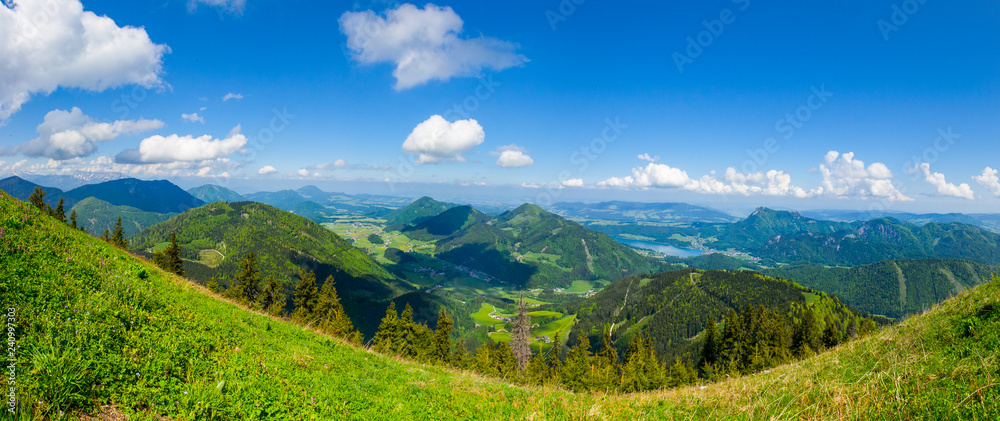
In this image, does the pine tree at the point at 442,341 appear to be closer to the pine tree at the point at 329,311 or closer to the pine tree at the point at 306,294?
the pine tree at the point at 329,311

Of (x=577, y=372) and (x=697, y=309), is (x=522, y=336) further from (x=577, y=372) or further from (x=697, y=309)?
(x=697, y=309)

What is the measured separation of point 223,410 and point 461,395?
5439 mm

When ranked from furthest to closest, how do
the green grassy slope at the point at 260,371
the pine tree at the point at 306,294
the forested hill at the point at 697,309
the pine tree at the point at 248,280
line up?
the forested hill at the point at 697,309, the pine tree at the point at 248,280, the pine tree at the point at 306,294, the green grassy slope at the point at 260,371

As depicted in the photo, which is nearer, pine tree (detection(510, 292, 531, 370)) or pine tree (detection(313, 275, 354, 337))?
pine tree (detection(313, 275, 354, 337))

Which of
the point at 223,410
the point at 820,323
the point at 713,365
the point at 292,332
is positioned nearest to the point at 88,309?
the point at 223,410

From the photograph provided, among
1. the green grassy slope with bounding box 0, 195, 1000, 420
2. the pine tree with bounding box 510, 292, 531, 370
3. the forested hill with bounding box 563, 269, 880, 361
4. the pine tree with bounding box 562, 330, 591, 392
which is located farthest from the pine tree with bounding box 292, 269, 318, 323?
the forested hill with bounding box 563, 269, 880, 361

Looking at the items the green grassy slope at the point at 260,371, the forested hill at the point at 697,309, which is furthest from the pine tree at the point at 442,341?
the forested hill at the point at 697,309

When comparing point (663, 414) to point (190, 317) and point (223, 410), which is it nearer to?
point (223, 410)

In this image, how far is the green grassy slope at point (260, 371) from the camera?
17.5 feet

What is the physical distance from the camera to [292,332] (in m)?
12.7

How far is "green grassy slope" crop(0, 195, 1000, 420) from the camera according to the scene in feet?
17.5

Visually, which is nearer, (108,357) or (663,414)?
(108,357)

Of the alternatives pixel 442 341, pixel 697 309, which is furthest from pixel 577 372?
pixel 697 309

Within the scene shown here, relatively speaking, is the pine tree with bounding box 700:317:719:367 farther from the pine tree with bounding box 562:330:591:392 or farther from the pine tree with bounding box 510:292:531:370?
the pine tree with bounding box 510:292:531:370
